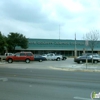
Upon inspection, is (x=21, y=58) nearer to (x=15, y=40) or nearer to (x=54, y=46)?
(x=15, y=40)

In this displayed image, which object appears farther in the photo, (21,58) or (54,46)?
(54,46)

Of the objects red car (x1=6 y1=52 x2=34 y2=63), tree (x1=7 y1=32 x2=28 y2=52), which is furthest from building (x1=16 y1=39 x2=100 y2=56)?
red car (x1=6 y1=52 x2=34 y2=63)

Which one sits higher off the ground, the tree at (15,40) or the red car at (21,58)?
the tree at (15,40)

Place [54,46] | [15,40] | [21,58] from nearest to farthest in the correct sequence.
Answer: [21,58] < [15,40] < [54,46]

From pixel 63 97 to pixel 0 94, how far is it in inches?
99.1

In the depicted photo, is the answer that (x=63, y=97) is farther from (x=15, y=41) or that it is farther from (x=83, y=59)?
(x=15, y=41)

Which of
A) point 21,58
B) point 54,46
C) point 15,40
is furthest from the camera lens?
point 54,46

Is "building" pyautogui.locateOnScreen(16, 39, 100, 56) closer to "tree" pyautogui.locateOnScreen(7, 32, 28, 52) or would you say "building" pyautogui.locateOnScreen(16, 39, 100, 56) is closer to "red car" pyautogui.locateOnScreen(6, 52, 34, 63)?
"tree" pyautogui.locateOnScreen(7, 32, 28, 52)

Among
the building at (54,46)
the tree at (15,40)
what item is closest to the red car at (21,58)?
the tree at (15,40)

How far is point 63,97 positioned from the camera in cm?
830

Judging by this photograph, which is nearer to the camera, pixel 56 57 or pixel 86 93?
pixel 86 93

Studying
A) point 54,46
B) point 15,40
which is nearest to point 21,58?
point 15,40

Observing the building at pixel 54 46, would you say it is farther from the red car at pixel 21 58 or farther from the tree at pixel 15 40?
the red car at pixel 21 58

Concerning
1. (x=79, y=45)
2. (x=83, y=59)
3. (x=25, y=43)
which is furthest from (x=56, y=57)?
(x=79, y=45)
